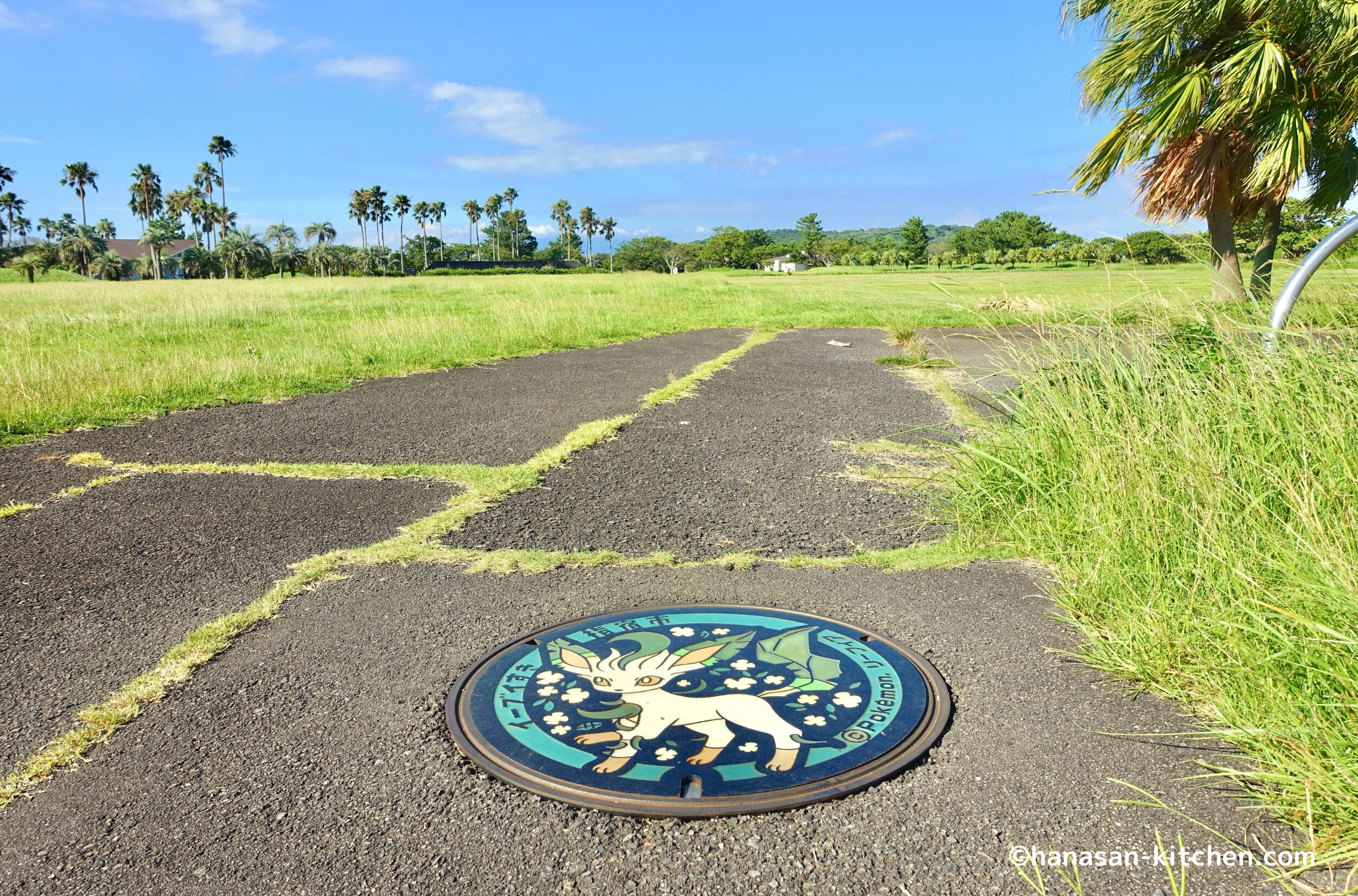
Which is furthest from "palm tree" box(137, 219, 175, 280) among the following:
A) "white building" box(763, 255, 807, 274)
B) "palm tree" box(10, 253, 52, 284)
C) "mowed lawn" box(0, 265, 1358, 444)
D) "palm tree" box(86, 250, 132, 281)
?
"white building" box(763, 255, 807, 274)

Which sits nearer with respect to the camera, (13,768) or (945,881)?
(945,881)

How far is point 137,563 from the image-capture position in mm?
3816

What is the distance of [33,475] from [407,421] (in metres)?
2.63

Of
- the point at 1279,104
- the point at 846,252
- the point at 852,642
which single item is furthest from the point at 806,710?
the point at 846,252

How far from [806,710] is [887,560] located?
1.48m

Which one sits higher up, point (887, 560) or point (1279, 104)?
point (1279, 104)

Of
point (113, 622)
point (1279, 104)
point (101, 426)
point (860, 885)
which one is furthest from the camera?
point (1279, 104)

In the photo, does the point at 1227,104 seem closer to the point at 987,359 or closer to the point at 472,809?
the point at 987,359

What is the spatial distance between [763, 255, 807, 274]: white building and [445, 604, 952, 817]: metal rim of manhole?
63.7m

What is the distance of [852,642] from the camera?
114 inches

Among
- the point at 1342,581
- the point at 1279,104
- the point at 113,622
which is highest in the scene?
the point at 1279,104

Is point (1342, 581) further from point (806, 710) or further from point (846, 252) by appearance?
point (846, 252)

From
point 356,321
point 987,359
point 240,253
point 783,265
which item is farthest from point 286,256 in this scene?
point 987,359

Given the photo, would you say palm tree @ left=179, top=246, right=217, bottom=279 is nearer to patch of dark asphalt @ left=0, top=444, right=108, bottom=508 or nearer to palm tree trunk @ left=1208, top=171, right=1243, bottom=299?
patch of dark asphalt @ left=0, top=444, right=108, bottom=508
